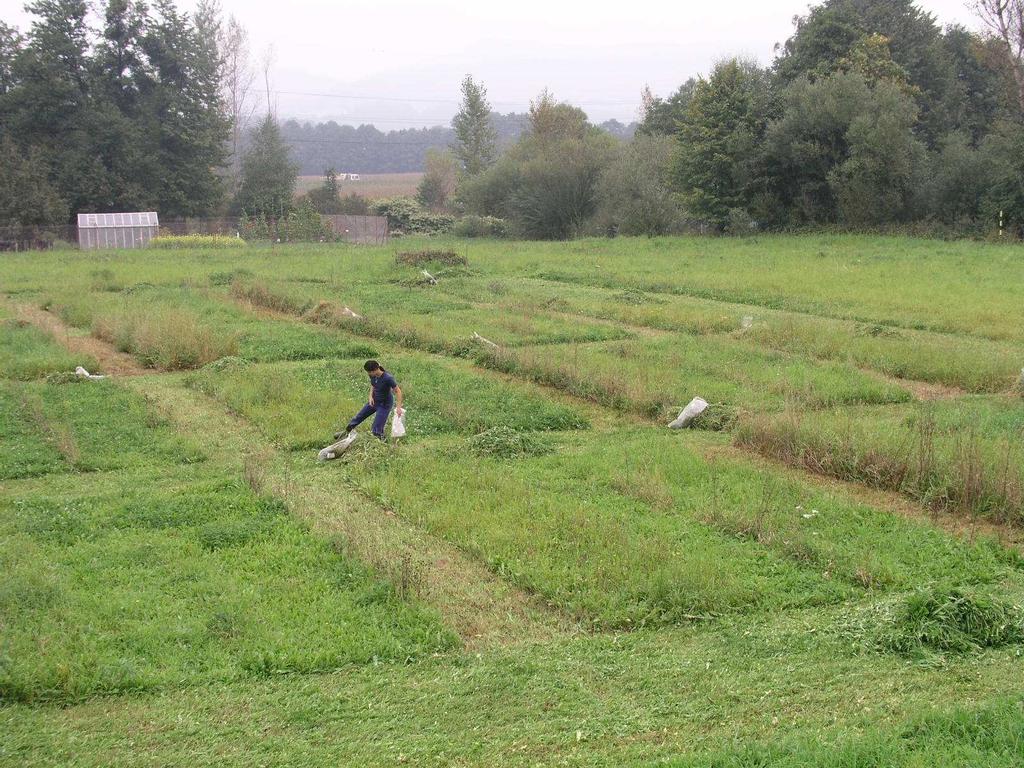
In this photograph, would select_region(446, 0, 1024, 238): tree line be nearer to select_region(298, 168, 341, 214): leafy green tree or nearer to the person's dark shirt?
select_region(298, 168, 341, 214): leafy green tree

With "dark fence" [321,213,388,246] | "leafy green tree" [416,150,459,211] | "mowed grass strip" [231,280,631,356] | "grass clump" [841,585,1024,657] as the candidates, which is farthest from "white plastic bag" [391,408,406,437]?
"leafy green tree" [416,150,459,211]

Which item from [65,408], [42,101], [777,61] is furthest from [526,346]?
[42,101]

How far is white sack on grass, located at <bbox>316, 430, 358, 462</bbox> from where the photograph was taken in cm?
1214

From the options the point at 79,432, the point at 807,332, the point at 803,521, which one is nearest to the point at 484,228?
the point at 807,332

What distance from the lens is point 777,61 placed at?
48.6m

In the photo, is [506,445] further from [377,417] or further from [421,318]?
[421,318]

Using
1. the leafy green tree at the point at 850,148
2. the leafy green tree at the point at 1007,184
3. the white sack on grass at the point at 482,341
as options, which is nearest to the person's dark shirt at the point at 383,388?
the white sack on grass at the point at 482,341

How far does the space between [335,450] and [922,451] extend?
6.78 metres

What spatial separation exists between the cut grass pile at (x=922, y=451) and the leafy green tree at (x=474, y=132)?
70.5 meters

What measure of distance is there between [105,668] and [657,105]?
58.0m

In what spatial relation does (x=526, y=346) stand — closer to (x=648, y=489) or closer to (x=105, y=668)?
(x=648, y=489)

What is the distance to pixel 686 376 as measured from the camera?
→ 16500 millimetres

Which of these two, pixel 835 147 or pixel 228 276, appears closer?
pixel 228 276

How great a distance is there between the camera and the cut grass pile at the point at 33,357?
17250 millimetres
